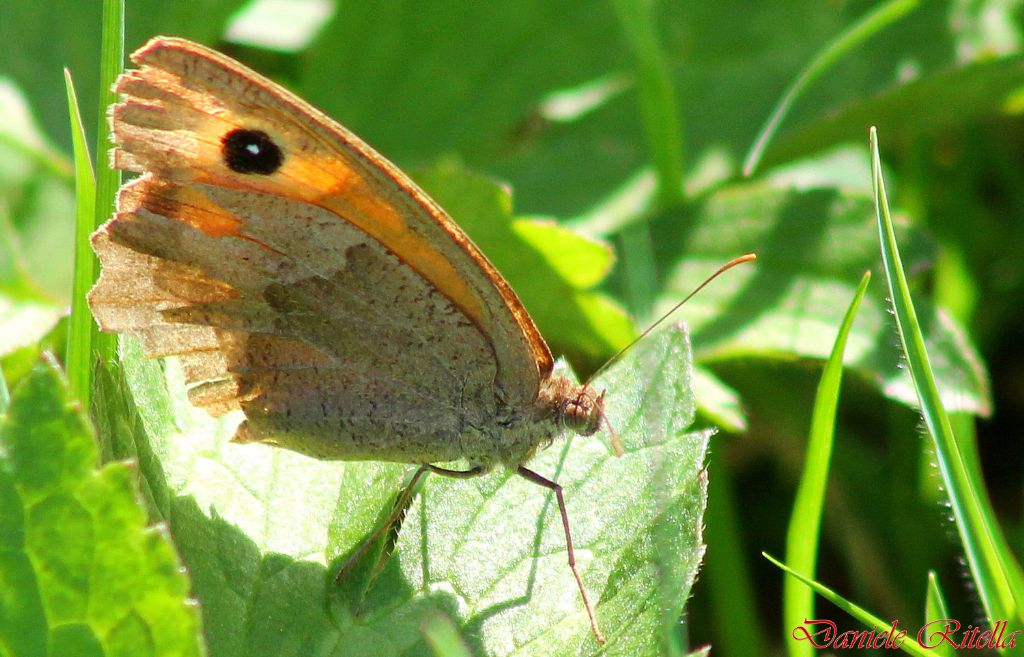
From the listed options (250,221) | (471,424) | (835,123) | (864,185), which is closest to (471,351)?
(471,424)

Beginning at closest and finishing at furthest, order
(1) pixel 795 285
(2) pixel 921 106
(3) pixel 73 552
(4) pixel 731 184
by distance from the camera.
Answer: (3) pixel 73 552 → (1) pixel 795 285 → (2) pixel 921 106 → (4) pixel 731 184

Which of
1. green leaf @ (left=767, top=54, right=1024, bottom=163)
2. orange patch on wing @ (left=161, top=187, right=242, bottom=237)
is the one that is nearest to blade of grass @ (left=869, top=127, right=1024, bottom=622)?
orange patch on wing @ (left=161, top=187, right=242, bottom=237)

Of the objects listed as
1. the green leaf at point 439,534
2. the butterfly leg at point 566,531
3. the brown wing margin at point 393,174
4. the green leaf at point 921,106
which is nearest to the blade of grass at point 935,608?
the green leaf at point 439,534

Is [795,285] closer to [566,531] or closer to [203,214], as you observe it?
[566,531]

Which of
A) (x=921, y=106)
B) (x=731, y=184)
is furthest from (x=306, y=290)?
(x=921, y=106)

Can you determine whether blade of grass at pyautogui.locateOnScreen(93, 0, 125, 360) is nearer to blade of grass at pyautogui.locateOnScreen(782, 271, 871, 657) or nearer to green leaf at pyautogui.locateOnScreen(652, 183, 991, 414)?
blade of grass at pyautogui.locateOnScreen(782, 271, 871, 657)

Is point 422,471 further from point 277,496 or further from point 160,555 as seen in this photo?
point 160,555
